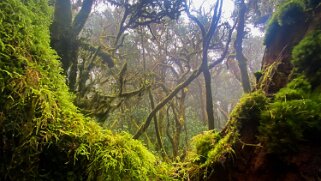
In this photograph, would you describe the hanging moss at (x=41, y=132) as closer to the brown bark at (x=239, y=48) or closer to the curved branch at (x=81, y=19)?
the curved branch at (x=81, y=19)

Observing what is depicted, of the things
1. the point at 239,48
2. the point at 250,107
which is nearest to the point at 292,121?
the point at 250,107

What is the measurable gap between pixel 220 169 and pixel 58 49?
10.3 feet

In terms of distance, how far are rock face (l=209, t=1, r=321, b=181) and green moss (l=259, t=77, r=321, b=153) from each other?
0.25 ft

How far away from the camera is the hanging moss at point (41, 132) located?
7.17 feet

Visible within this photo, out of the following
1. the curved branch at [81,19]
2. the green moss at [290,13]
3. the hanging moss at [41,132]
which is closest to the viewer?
the hanging moss at [41,132]

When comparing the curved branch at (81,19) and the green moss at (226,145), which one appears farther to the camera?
the curved branch at (81,19)

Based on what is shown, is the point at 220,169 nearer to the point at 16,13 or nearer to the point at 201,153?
the point at 201,153

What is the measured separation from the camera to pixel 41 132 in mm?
2271

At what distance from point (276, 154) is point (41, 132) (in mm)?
2357

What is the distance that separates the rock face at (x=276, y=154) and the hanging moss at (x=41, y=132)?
1.19 metres

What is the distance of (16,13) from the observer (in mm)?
2637

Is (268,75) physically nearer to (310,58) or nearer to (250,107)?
(310,58)

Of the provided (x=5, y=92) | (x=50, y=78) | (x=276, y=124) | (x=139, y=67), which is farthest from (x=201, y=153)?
(x=139, y=67)

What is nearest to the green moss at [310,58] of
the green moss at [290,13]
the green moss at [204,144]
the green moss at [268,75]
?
the green moss at [268,75]
